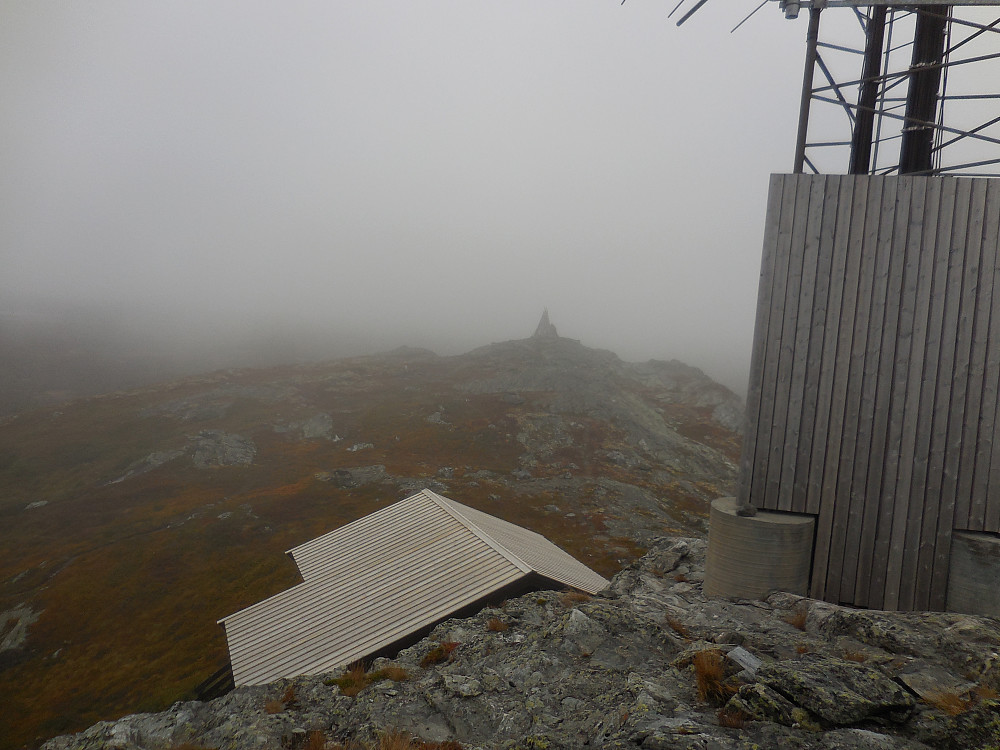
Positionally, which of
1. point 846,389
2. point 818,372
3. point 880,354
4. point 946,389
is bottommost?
point 846,389

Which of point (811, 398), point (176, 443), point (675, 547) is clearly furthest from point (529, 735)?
point (176, 443)

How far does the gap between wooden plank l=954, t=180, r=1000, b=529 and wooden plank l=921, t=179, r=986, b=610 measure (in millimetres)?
15

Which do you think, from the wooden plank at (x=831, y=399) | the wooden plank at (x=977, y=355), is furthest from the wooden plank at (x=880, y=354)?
the wooden plank at (x=977, y=355)

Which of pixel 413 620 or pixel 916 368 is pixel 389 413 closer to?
pixel 413 620

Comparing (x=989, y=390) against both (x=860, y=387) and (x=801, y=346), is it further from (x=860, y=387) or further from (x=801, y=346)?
(x=801, y=346)

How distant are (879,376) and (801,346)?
122 cm

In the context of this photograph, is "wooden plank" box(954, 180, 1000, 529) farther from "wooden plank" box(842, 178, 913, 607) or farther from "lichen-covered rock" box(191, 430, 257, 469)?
"lichen-covered rock" box(191, 430, 257, 469)

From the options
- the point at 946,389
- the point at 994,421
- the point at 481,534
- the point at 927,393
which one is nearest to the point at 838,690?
the point at 927,393

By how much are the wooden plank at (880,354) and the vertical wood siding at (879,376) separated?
2cm

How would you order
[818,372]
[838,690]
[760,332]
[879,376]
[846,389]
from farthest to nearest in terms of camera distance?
[760,332] < [818,372] < [846,389] < [879,376] < [838,690]

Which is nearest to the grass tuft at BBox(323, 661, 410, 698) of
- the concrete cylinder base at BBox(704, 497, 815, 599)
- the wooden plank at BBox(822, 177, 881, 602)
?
the concrete cylinder base at BBox(704, 497, 815, 599)

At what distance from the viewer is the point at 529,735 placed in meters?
5.99

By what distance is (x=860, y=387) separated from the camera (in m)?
8.73

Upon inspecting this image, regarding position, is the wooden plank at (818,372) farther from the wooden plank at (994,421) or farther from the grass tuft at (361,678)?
the grass tuft at (361,678)
